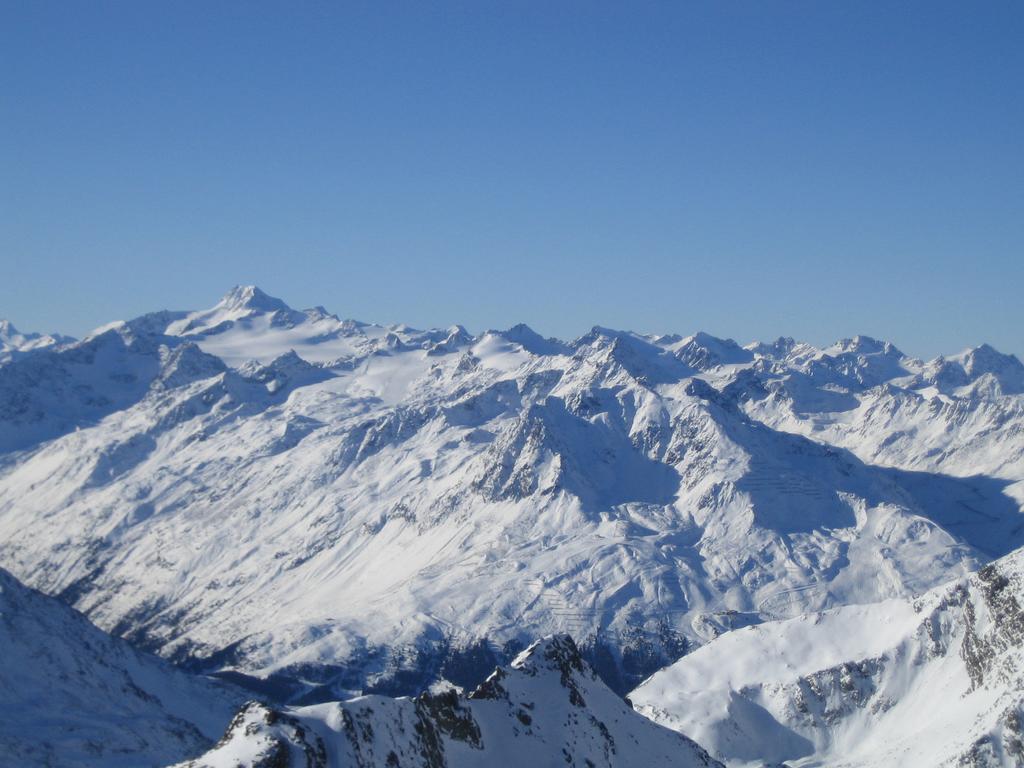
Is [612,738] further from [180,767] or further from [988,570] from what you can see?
[988,570]

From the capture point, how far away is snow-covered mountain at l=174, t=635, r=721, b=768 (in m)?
96.1

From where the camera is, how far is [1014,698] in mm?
170375

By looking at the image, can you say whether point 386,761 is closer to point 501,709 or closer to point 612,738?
point 501,709

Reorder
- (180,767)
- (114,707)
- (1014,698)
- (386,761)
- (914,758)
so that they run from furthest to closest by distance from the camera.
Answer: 1. (114,707)
2. (914,758)
3. (1014,698)
4. (386,761)
5. (180,767)

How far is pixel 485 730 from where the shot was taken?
128 meters

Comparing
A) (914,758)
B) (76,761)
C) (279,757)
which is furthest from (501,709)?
(914,758)

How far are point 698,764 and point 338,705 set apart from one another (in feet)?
233

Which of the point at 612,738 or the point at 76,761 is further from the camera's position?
the point at 76,761

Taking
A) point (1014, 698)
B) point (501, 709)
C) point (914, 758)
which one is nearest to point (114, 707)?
point (501, 709)

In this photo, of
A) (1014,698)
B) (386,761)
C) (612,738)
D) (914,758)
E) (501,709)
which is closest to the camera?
(386,761)

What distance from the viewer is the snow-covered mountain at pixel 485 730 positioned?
96125mm

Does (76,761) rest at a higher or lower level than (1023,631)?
higher

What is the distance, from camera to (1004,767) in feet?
536

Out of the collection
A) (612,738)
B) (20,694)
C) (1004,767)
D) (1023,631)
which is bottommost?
(1004,767)
